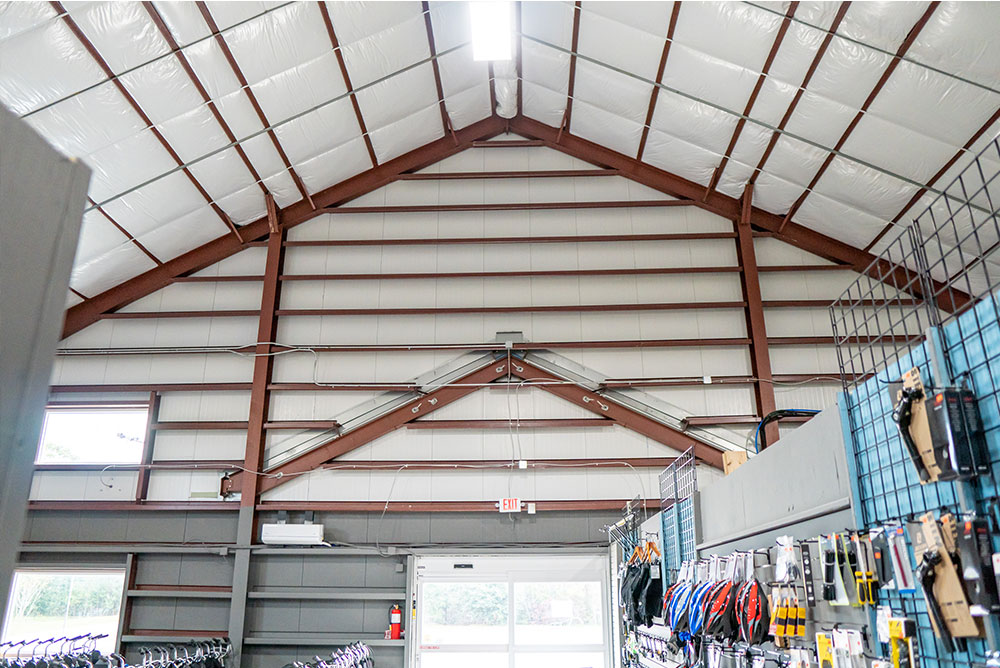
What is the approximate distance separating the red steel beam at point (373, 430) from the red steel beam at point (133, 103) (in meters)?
4.18

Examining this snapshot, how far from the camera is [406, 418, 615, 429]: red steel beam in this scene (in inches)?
438

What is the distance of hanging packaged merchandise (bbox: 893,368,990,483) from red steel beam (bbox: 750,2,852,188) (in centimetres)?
706

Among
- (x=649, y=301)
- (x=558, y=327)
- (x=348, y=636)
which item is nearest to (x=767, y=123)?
(x=649, y=301)

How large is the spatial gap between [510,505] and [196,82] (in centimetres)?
738

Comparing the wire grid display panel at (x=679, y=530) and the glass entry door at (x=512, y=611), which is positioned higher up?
the wire grid display panel at (x=679, y=530)

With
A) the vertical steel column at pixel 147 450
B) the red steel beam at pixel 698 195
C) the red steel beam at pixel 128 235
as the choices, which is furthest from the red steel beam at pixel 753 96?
the vertical steel column at pixel 147 450

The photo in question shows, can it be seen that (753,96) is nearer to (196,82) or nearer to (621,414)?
(621,414)

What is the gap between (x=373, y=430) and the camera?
440 inches

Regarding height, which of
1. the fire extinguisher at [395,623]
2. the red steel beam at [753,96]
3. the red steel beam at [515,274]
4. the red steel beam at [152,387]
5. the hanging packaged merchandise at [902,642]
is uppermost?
the red steel beam at [753,96]

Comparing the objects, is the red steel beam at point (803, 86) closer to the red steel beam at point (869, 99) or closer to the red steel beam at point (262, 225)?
the red steel beam at point (869, 99)

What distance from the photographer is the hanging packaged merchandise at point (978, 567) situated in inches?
88.7

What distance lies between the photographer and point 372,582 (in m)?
10.6

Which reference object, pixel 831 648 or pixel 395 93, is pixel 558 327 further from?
pixel 831 648

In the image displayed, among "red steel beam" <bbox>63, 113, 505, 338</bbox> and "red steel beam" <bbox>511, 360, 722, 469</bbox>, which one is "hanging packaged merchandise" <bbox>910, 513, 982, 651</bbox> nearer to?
"red steel beam" <bbox>511, 360, 722, 469</bbox>
